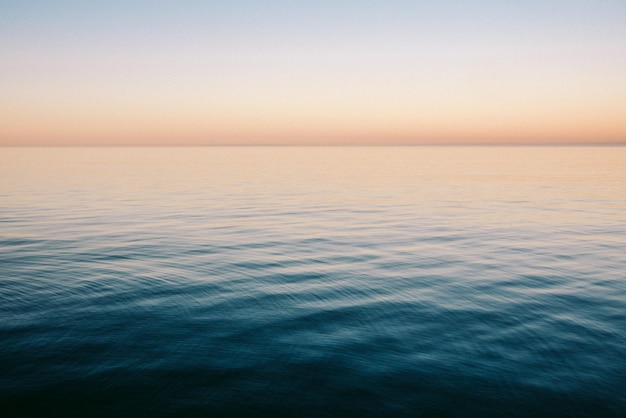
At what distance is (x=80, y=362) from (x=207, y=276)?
6519mm

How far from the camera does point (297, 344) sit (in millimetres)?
9711

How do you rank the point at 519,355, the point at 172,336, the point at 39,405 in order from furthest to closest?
the point at 172,336 → the point at 519,355 → the point at 39,405

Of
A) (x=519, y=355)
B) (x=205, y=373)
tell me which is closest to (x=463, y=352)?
(x=519, y=355)

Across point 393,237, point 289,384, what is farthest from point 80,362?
point 393,237

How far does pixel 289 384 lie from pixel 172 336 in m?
3.22

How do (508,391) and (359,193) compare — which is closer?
(508,391)

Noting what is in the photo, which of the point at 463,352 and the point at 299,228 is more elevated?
the point at 463,352

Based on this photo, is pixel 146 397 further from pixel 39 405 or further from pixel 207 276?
pixel 207 276

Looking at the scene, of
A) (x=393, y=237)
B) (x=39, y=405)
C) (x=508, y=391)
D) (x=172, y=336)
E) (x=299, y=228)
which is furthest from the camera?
(x=299, y=228)

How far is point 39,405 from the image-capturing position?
23.9 ft

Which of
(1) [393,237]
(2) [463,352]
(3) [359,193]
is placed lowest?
(3) [359,193]

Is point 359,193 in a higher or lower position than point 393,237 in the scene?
lower

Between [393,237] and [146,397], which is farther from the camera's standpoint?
[393,237]

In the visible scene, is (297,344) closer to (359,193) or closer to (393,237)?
(393,237)
